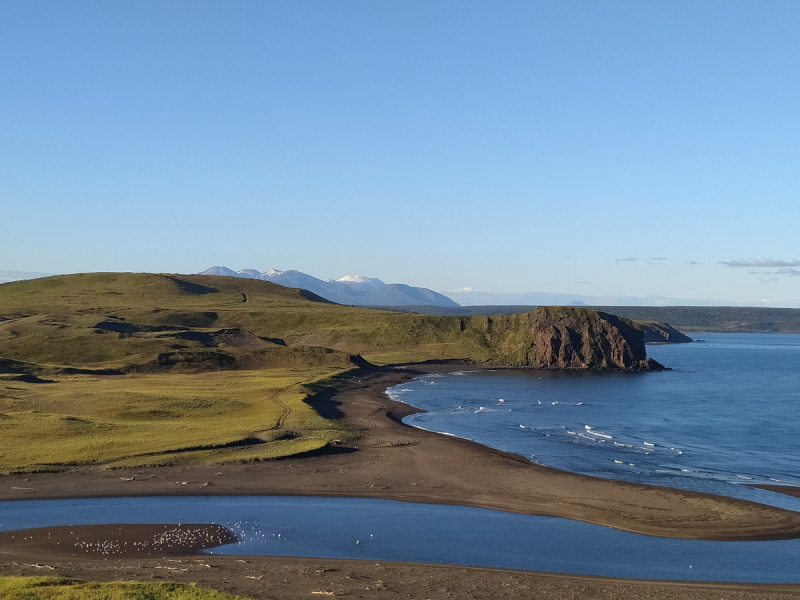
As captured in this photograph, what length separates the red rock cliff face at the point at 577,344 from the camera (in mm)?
181375

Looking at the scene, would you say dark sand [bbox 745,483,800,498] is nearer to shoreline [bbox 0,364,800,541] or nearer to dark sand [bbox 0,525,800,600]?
shoreline [bbox 0,364,800,541]

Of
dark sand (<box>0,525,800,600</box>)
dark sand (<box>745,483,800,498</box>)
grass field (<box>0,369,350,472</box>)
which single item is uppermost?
grass field (<box>0,369,350,472</box>)

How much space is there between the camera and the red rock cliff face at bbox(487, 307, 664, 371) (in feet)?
595

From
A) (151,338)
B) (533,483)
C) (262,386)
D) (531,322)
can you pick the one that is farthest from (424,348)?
(533,483)

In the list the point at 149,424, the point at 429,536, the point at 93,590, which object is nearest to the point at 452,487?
the point at 429,536

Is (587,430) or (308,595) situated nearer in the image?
(308,595)

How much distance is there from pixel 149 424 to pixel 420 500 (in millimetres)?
35439

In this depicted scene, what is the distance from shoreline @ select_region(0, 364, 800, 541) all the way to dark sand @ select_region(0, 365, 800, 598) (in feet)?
0.28

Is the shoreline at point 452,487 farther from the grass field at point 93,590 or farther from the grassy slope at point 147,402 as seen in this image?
the grass field at point 93,590

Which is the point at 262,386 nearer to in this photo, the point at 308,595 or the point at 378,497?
the point at 378,497

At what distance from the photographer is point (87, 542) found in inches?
1692

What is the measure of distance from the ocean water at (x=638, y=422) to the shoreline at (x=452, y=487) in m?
4.72

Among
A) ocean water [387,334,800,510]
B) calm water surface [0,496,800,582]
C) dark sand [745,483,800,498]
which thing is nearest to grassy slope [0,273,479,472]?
calm water surface [0,496,800,582]

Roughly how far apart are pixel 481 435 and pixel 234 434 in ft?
88.8
